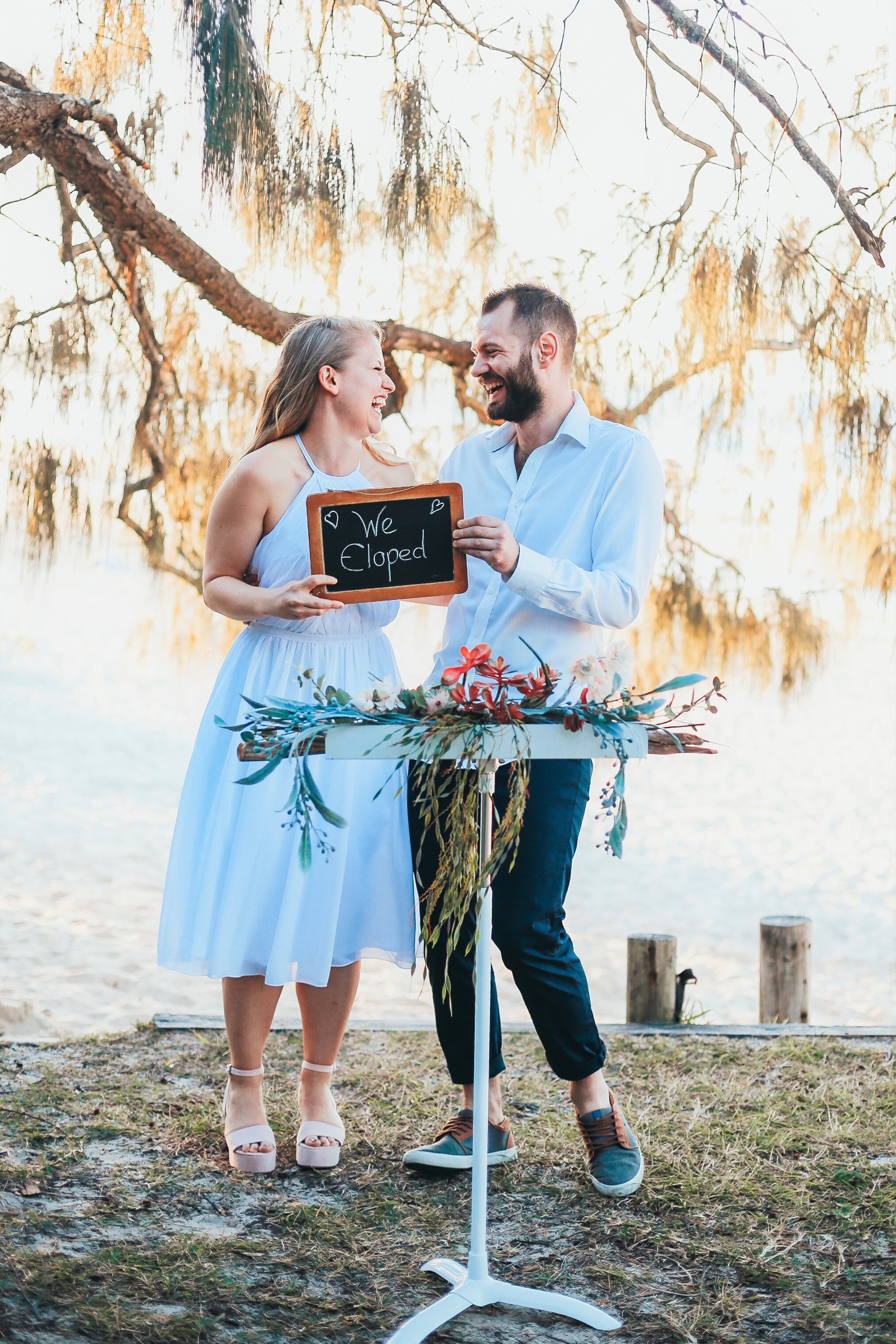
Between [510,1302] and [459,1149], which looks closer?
[510,1302]

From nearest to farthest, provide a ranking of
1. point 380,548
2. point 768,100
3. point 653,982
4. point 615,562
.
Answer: point 380,548, point 615,562, point 768,100, point 653,982

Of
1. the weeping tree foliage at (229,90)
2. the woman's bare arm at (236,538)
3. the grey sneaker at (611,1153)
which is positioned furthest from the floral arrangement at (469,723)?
the weeping tree foliage at (229,90)

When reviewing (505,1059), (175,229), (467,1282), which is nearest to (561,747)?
(467,1282)

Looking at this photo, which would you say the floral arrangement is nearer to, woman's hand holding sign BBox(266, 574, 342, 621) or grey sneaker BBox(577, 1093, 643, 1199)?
woman's hand holding sign BBox(266, 574, 342, 621)

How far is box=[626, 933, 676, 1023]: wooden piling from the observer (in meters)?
3.20

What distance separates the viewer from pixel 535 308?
1988mm

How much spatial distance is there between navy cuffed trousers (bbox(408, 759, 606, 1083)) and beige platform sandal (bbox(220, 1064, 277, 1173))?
15.6 inches

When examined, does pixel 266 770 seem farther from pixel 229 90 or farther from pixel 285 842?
pixel 229 90

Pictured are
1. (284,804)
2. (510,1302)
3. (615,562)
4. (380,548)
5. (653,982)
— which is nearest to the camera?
(510,1302)

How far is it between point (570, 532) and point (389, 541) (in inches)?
14.9

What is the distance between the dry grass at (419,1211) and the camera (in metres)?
1.67

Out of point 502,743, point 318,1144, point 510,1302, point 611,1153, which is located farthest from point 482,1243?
point 502,743

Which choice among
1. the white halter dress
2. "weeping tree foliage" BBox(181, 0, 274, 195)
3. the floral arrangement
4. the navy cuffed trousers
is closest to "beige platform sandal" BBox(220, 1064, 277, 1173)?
the white halter dress

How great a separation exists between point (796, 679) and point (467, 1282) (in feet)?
7.51
